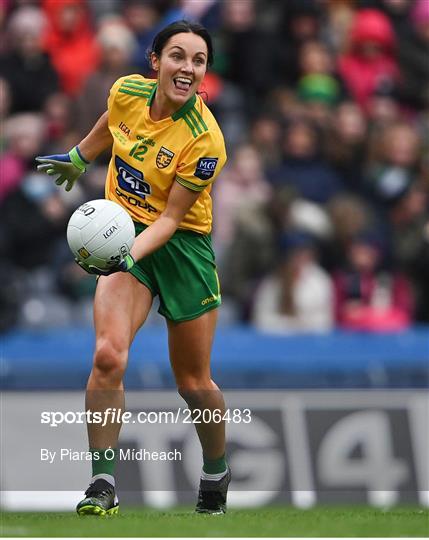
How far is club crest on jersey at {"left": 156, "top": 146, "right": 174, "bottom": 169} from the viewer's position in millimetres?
7480

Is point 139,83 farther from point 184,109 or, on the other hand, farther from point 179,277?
point 179,277

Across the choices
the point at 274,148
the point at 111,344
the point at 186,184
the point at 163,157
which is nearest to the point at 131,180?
the point at 163,157

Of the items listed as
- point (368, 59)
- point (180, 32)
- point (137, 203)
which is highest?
point (180, 32)

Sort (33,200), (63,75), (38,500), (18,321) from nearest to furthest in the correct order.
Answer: (38,500) < (18,321) < (33,200) < (63,75)

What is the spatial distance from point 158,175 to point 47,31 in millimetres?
7177

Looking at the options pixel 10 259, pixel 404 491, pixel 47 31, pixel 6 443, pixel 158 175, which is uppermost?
pixel 47 31

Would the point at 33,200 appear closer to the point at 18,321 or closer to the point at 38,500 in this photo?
the point at 18,321

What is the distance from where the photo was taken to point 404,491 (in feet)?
34.3

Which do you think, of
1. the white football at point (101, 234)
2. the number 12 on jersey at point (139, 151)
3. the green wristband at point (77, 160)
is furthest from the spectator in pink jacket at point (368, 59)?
the white football at point (101, 234)

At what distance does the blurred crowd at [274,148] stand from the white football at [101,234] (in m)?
4.44

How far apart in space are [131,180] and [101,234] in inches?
25.0

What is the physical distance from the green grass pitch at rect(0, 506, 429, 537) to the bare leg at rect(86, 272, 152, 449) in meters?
0.47

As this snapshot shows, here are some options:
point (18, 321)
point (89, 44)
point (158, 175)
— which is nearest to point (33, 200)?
point (18, 321)

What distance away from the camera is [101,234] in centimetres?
706
